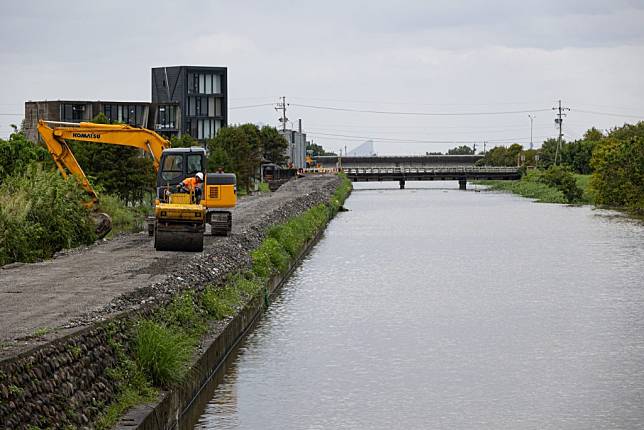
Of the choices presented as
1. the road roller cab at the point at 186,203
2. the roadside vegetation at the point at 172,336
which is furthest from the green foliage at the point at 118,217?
the roadside vegetation at the point at 172,336

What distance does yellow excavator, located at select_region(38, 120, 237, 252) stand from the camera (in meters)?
25.5

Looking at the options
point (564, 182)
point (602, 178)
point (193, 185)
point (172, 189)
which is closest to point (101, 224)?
point (172, 189)

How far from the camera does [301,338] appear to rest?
21.2 meters

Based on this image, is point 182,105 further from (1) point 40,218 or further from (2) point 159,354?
(2) point 159,354

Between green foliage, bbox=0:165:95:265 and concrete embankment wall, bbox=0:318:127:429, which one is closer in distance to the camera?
concrete embankment wall, bbox=0:318:127:429

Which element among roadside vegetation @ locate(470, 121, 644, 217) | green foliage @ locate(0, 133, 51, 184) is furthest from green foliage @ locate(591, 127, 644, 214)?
green foliage @ locate(0, 133, 51, 184)

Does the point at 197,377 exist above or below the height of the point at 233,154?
below

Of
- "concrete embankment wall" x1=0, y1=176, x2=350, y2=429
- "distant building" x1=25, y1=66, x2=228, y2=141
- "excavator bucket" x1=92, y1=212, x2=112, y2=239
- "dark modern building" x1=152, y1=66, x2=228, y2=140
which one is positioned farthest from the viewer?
"dark modern building" x1=152, y1=66, x2=228, y2=140

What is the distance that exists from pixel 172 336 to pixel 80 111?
80988mm

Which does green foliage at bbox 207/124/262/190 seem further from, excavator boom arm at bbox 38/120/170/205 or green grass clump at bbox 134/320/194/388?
green grass clump at bbox 134/320/194/388

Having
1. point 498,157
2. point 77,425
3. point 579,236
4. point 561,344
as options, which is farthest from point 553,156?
point 77,425

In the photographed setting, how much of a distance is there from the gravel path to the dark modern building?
71.2 meters

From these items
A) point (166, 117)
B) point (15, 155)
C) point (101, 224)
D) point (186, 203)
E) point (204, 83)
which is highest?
point (204, 83)

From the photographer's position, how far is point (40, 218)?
95.3 ft
